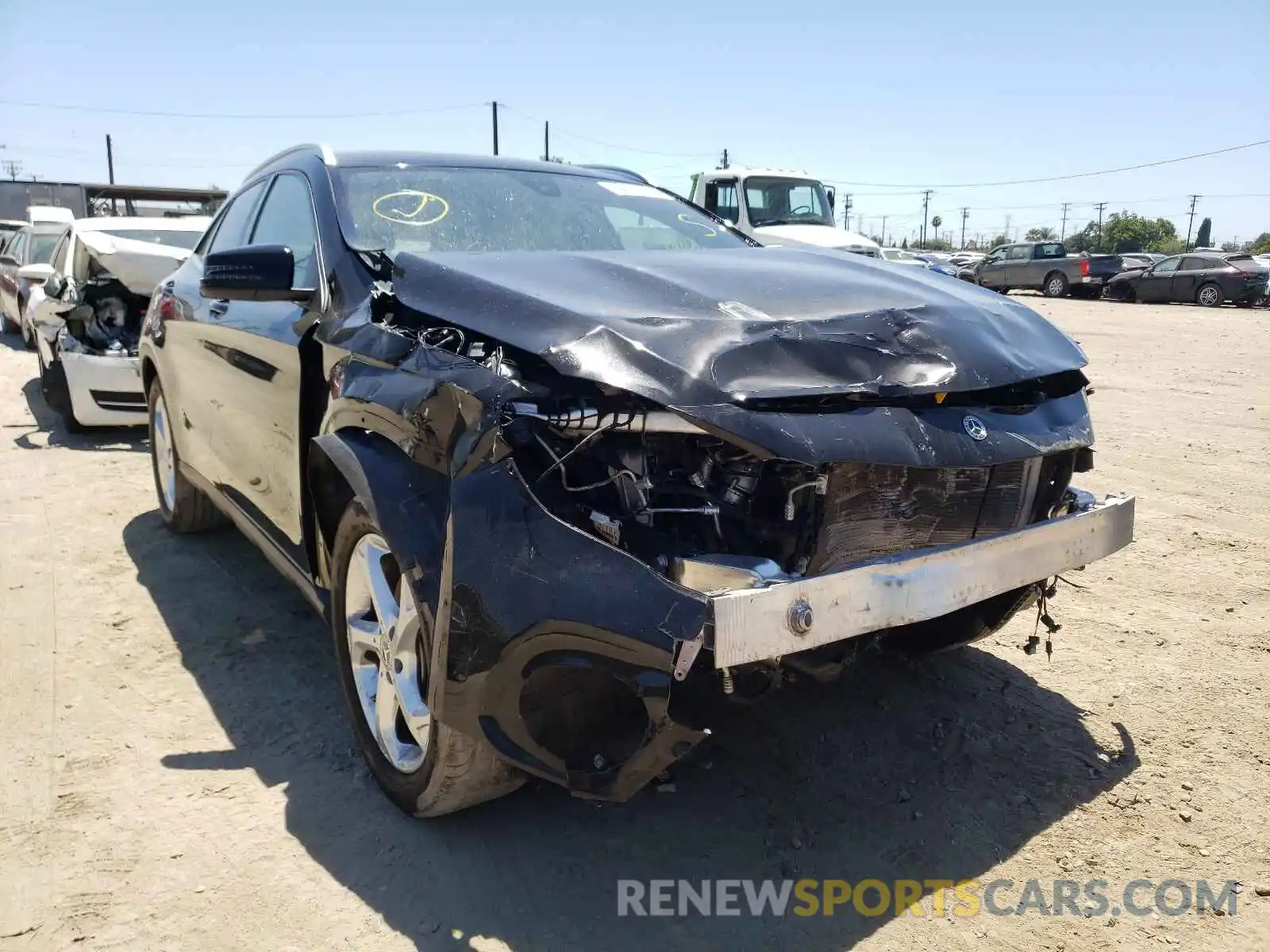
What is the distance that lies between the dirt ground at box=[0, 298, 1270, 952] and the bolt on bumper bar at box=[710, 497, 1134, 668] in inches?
26.8

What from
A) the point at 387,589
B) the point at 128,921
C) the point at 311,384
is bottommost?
the point at 128,921

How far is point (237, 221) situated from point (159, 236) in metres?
4.82

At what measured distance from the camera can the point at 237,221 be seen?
Answer: 4316mm

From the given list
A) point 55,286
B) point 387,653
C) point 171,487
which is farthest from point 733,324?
point 55,286

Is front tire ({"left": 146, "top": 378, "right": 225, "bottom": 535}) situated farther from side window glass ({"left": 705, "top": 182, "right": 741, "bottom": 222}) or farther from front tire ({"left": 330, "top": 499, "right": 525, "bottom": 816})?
side window glass ({"left": 705, "top": 182, "right": 741, "bottom": 222})

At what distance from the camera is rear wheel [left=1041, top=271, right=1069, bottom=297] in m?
27.9

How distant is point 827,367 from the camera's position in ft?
7.42

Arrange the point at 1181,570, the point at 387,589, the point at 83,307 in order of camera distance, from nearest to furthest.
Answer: the point at 387,589, the point at 1181,570, the point at 83,307

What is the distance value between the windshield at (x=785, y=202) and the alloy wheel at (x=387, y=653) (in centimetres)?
1366

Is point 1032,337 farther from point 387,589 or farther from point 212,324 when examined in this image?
point 212,324

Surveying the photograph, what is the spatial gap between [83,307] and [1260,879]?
330 inches

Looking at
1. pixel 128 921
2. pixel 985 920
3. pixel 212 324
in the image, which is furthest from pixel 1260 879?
pixel 212 324

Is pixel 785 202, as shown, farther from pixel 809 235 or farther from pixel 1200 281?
pixel 1200 281

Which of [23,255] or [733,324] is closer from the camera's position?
[733,324]
